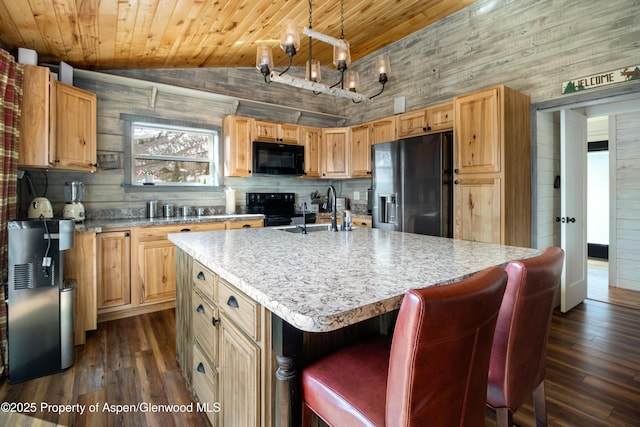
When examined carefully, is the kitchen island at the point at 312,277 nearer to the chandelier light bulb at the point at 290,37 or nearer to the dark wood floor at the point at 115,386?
the dark wood floor at the point at 115,386

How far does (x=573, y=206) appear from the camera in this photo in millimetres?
3223

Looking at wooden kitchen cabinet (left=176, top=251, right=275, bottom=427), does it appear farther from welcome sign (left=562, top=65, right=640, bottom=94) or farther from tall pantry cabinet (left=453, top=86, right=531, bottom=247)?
welcome sign (left=562, top=65, right=640, bottom=94)

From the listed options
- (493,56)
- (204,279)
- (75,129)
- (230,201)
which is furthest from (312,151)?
(204,279)

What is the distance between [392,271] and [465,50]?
3491 mm

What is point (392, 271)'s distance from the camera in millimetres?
1174

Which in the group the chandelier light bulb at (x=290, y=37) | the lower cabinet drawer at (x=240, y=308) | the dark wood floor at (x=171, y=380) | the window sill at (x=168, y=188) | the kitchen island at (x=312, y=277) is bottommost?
the dark wood floor at (x=171, y=380)

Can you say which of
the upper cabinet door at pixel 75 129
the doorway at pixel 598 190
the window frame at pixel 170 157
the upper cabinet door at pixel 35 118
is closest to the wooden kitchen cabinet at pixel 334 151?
the window frame at pixel 170 157

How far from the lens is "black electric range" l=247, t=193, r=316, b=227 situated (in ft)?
14.2

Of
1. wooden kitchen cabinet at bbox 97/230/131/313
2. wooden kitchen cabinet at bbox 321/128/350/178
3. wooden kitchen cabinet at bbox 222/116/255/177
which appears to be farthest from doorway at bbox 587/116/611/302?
wooden kitchen cabinet at bbox 97/230/131/313

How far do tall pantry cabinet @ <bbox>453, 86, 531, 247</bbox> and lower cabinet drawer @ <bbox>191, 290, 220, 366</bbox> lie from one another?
2.50m

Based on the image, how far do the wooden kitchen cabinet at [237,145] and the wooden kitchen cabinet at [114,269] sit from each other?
1.50 metres

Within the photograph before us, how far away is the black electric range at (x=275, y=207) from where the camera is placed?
4.32m

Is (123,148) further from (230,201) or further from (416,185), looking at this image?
(416,185)

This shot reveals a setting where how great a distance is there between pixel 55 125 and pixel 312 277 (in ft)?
9.18
